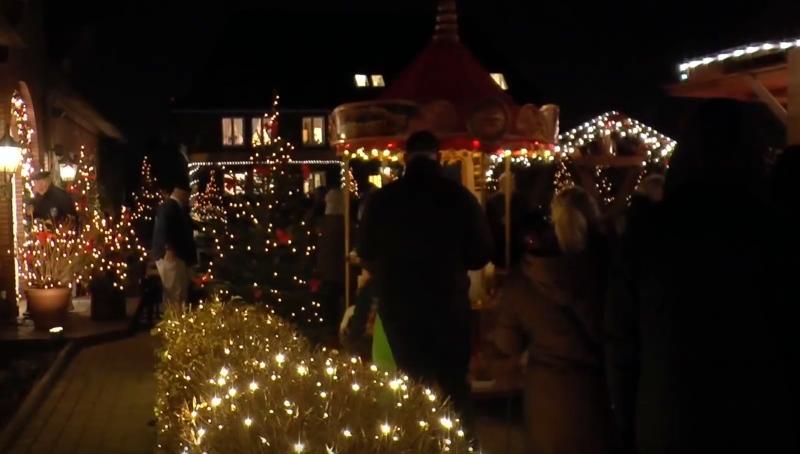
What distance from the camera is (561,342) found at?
531cm

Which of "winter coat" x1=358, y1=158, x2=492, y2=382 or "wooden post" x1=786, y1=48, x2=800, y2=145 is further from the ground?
"wooden post" x1=786, y1=48, x2=800, y2=145

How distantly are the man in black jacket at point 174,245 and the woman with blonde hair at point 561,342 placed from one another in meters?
8.54

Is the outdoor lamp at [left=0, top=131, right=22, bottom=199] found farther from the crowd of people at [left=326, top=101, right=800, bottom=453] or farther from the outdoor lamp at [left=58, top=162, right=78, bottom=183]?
the crowd of people at [left=326, top=101, right=800, bottom=453]

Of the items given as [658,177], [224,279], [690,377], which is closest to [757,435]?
[690,377]

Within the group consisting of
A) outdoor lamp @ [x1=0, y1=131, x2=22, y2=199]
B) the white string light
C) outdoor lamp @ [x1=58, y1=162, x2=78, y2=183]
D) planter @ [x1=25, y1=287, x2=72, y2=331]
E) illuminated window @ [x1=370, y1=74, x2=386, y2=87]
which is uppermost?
illuminated window @ [x1=370, y1=74, x2=386, y2=87]

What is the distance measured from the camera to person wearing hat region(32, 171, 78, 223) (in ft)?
54.7

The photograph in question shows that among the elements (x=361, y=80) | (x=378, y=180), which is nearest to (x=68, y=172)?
(x=378, y=180)

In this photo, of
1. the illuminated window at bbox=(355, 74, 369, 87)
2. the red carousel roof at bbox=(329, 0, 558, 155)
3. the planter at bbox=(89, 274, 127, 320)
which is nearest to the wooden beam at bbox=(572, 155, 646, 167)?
the red carousel roof at bbox=(329, 0, 558, 155)

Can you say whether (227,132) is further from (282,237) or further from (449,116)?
(449,116)

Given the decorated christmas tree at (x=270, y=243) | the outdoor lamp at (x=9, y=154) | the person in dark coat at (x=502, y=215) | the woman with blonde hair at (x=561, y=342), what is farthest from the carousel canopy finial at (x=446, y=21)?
the woman with blonde hair at (x=561, y=342)

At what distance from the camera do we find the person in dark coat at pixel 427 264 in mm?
5500

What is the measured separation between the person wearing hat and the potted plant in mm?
674

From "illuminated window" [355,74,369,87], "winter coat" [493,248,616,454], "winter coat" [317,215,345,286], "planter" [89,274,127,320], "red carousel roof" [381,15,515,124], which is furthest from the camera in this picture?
"illuminated window" [355,74,369,87]

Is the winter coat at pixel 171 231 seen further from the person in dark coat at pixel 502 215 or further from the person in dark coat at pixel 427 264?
the person in dark coat at pixel 427 264
